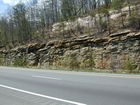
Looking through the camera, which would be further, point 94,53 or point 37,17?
point 37,17

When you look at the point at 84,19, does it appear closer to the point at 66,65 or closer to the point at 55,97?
the point at 66,65

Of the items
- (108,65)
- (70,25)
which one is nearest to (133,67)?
(108,65)

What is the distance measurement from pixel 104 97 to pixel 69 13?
42.6 metres

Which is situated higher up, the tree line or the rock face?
the tree line

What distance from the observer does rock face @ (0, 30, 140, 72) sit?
71.4 feet

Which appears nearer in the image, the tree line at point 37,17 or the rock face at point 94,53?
the rock face at point 94,53

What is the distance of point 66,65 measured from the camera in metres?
25.6

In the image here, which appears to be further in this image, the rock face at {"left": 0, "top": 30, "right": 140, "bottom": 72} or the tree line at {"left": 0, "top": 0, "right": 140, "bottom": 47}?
the tree line at {"left": 0, "top": 0, "right": 140, "bottom": 47}

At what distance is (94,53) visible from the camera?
81.9ft

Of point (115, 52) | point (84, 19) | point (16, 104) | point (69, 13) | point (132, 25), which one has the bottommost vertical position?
point (16, 104)

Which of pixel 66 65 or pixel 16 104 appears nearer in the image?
pixel 16 104

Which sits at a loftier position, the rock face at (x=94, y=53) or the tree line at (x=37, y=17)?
the tree line at (x=37, y=17)

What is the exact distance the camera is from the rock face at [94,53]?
71.4ft

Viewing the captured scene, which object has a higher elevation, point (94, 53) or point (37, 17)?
point (37, 17)
